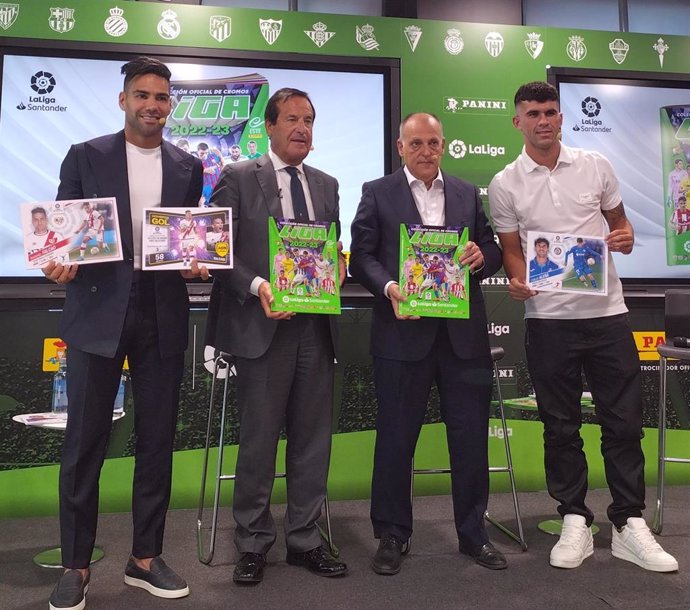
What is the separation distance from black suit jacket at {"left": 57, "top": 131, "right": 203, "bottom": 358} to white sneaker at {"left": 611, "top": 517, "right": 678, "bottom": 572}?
2008mm

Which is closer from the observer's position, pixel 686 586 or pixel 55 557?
pixel 686 586

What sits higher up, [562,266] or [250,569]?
[562,266]

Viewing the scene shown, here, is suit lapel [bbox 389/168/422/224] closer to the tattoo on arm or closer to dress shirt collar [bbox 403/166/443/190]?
dress shirt collar [bbox 403/166/443/190]

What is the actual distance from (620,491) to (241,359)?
173 centimetres

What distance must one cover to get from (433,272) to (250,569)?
4.45 ft

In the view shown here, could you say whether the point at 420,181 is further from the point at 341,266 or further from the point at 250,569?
the point at 250,569

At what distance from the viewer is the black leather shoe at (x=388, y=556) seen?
8.38ft

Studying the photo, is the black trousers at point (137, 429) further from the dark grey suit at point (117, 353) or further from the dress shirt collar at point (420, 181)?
the dress shirt collar at point (420, 181)

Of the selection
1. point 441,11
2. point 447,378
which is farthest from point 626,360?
point 441,11

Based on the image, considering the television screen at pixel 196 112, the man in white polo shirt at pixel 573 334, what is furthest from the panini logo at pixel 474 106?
the man in white polo shirt at pixel 573 334

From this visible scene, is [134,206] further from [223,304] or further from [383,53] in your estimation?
[383,53]

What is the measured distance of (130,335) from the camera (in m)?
2.34

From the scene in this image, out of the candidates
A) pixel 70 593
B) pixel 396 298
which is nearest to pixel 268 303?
pixel 396 298

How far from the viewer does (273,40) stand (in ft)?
12.7
